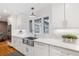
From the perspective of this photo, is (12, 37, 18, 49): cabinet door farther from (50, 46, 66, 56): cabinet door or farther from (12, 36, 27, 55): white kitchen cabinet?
(50, 46, 66, 56): cabinet door

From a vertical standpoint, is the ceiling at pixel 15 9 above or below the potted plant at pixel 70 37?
above

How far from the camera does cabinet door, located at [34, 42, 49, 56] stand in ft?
6.05

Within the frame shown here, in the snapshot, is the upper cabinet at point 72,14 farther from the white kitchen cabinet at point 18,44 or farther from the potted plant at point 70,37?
the white kitchen cabinet at point 18,44

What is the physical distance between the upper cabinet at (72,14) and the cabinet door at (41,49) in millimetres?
649

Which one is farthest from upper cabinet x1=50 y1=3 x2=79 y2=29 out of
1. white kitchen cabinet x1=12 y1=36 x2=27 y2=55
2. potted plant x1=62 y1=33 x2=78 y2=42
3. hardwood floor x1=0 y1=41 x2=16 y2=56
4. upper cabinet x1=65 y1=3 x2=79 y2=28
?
hardwood floor x1=0 y1=41 x2=16 y2=56

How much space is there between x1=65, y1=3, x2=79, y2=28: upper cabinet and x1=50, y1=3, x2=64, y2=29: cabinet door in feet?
0.40

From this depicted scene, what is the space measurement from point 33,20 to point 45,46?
0.61 metres

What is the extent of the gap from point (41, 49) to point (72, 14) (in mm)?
967

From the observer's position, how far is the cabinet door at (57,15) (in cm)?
195

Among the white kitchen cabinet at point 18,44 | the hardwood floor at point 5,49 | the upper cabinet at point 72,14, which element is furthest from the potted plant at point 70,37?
the hardwood floor at point 5,49

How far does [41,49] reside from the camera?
1.96 metres

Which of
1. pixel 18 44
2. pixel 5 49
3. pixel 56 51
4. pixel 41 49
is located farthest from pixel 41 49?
pixel 5 49

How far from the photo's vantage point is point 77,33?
1.81 metres

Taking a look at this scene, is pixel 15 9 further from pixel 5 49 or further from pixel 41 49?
pixel 41 49
